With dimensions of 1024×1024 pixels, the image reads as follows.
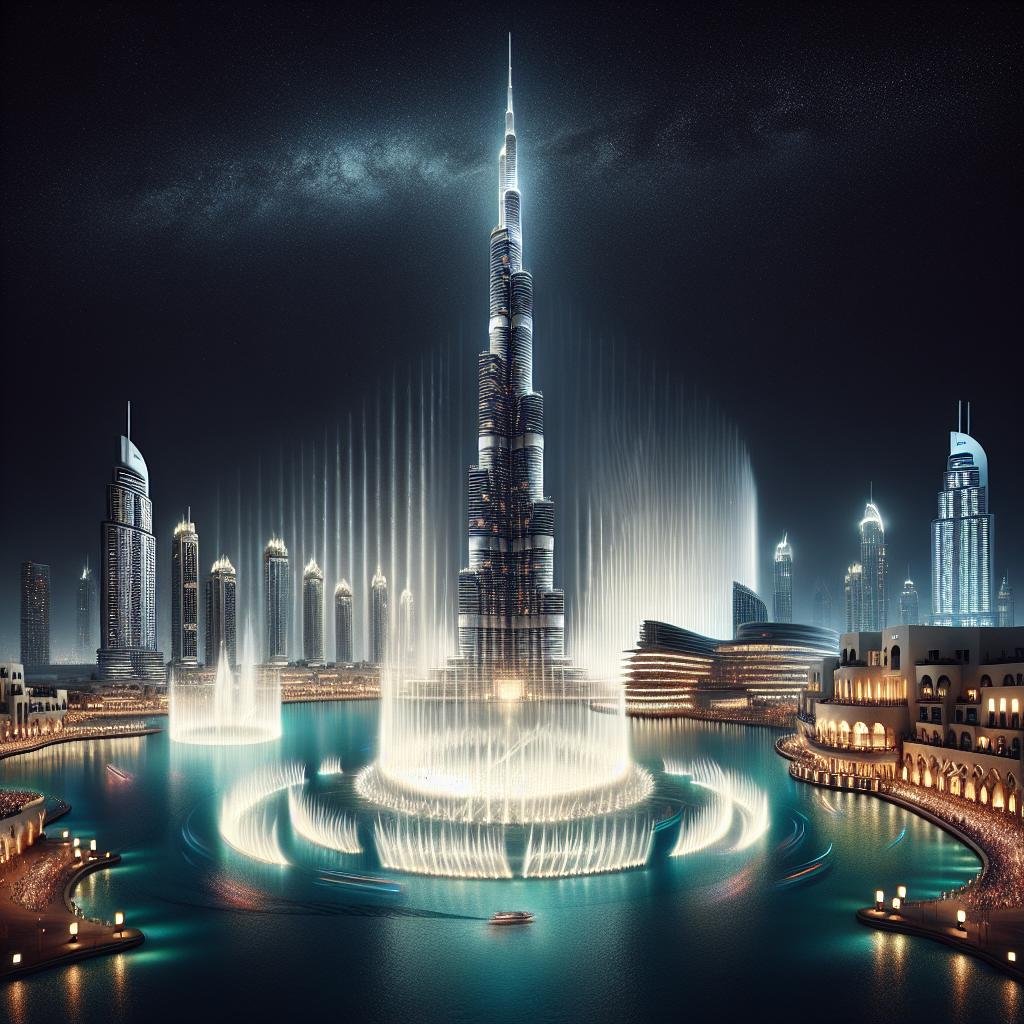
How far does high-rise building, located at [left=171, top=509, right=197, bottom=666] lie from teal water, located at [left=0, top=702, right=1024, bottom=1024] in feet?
401

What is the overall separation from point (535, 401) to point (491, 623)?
3756cm

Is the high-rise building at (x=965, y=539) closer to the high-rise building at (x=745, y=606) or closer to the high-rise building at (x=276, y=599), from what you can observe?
the high-rise building at (x=745, y=606)

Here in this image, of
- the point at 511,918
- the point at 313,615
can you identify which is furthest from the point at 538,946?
the point at 313,615

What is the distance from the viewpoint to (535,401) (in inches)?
5630

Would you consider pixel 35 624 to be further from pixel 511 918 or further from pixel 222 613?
pixel 511 918

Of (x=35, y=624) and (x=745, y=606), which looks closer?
(x=745, y=606)

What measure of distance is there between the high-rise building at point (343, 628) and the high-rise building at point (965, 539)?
122940 millimetres

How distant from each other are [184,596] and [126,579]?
15.1 metres

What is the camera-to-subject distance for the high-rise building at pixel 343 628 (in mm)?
187500

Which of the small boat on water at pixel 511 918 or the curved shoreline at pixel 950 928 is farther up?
the curved shoreline at pixel 950 928

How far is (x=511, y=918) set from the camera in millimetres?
25453

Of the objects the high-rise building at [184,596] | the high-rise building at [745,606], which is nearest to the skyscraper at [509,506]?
the high-rise building at [745,606]

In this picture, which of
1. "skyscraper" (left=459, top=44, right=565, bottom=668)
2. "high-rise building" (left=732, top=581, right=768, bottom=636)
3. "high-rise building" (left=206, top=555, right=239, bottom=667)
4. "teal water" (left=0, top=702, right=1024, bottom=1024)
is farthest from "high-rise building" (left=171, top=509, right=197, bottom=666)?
"teal water" (left=0, top=702, right=1024, bottom=1024)

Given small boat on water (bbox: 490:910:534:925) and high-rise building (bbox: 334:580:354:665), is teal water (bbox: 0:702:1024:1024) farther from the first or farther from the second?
high-rise building (bbox: 334:580:354:665)
